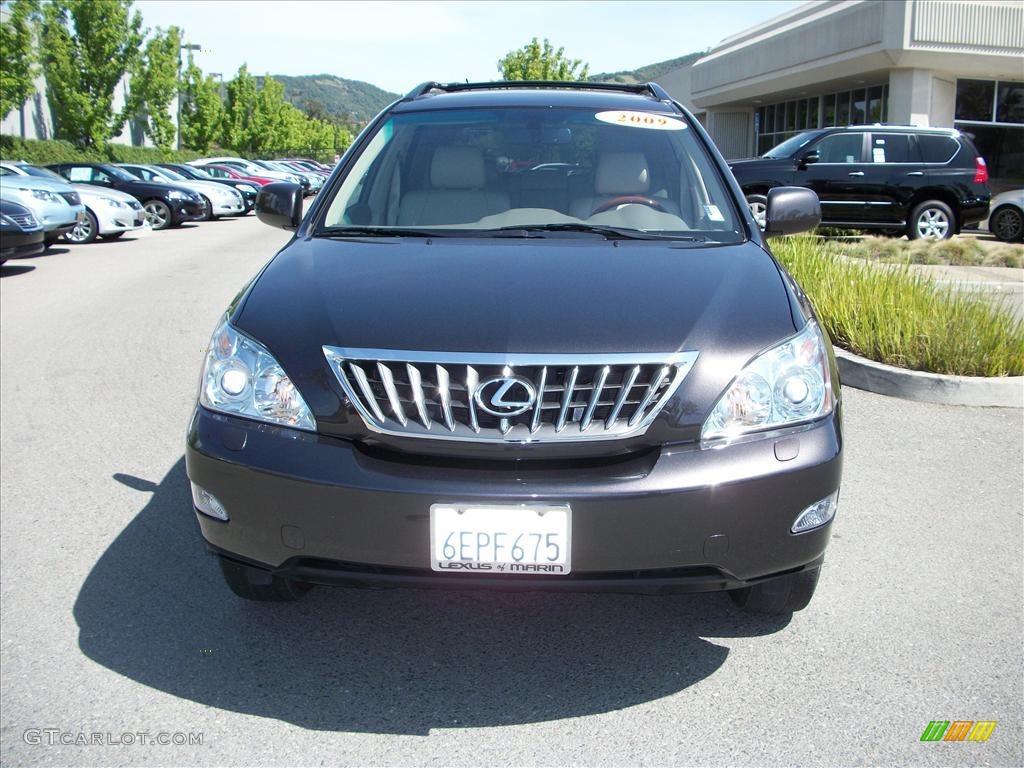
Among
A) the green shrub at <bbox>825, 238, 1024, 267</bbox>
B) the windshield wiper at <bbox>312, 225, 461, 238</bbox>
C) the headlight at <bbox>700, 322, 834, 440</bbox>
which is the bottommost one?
the green shrub at <bbox>825, 238, 1024, 267</bbox>

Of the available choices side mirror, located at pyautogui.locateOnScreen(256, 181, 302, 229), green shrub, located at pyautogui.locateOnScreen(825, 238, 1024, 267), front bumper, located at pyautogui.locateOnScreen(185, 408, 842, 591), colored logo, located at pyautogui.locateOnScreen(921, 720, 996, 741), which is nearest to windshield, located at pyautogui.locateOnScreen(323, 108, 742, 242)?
side mirror, located at pyautogui.locateOnScreen(256, 181, 302, 229)

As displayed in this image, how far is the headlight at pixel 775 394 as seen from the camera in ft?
8.59

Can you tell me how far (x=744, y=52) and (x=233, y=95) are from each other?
Result: 126 feet

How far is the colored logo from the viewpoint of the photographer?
8.57 ft

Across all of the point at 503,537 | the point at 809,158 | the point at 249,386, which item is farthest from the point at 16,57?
the point at 503,537

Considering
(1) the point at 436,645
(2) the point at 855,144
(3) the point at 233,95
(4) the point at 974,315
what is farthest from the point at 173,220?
(3) the point at 233,95

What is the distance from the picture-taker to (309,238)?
3.66m

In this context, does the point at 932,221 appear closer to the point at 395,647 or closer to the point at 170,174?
the point at 395,647

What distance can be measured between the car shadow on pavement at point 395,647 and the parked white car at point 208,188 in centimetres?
2106

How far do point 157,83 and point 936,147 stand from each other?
126 ft

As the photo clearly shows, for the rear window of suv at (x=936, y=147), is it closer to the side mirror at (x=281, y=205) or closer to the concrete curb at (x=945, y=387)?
the concrete curb at (x=945, y=387)

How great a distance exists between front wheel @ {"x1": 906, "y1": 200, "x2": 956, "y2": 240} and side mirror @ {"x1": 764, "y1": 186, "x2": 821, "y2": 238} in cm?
1268

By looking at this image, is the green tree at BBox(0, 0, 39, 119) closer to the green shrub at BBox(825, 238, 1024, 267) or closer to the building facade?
the building facade

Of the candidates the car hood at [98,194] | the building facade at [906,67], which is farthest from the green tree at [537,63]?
the car hood at [98,194]
